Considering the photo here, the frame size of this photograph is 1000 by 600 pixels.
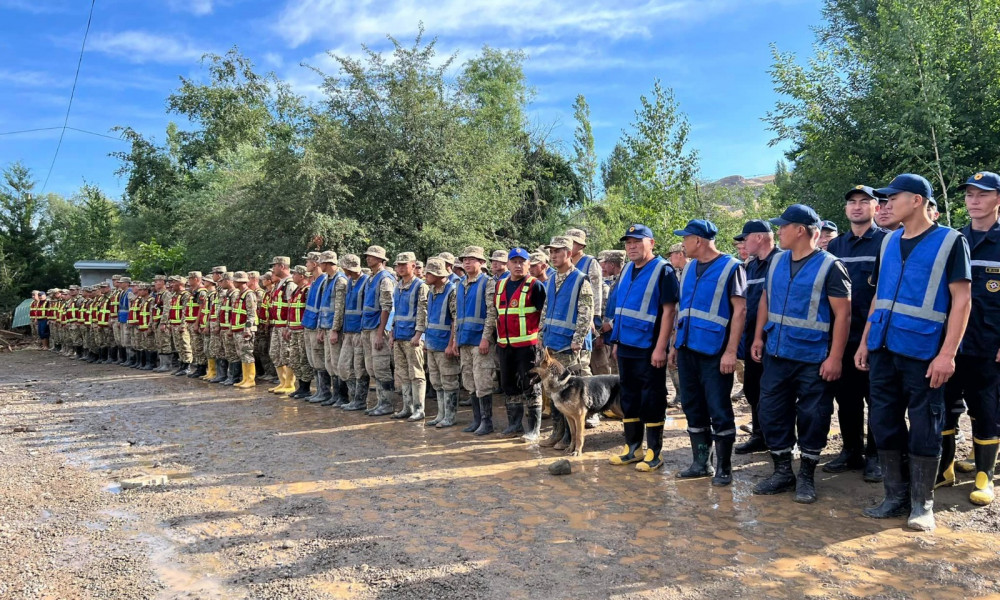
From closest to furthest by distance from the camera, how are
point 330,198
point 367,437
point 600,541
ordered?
point 600,541, point 367,437, point 330,198

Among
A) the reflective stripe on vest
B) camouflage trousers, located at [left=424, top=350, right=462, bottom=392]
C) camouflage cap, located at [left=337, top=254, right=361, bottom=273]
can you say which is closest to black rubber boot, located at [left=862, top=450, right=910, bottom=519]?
the reflective stripe on vest

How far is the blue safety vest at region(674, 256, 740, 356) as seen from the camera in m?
5.85

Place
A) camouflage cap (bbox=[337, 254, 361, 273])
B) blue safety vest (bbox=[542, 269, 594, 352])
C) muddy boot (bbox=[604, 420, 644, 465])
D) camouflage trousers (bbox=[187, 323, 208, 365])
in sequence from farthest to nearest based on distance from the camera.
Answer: camouflage trousers (bbox=[187, 323, 208, 365])
camouflage cap (bbox=[337, 254, 361, 273])
blue safety vest (bbox=[542, 269, 594, 352])
muddy boot (bbox=[604, 420, 644, 465])

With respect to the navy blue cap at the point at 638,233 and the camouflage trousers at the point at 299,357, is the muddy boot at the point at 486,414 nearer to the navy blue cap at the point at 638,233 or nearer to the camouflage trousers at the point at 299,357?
the navy blue cap at the point at 638,233

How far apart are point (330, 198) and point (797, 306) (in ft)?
53.3

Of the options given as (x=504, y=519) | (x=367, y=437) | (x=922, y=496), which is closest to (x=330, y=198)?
(x=367, y=437)

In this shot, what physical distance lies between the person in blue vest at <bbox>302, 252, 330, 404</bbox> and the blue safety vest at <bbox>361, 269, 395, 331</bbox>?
1.28 m

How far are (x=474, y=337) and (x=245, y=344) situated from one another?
680cm

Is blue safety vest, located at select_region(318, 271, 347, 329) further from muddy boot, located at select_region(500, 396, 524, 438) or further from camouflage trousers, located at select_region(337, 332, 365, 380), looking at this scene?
muddy boot, located at select_region(500, 396, 524, 438)

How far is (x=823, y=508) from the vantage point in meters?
5.16

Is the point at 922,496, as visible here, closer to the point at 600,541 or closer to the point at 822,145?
the point at 600,541

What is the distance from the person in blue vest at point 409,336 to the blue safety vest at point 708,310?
13.6ft

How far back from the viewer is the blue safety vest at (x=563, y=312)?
23.9ft

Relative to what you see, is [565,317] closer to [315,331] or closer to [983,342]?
[983,342]
